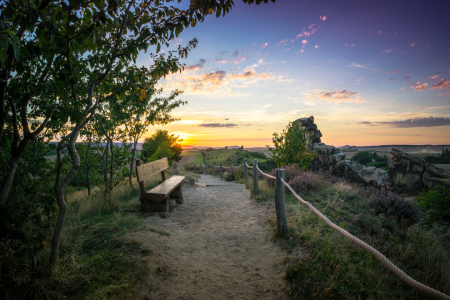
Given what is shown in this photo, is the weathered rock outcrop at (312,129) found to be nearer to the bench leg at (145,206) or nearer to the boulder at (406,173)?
the boulder at (406,173)

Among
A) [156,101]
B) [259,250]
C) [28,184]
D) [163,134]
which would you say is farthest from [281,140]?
[163,134]

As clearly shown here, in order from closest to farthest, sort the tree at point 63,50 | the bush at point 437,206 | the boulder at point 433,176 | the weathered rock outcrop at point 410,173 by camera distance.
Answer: the tree at point 63,50
the bush at point 437,206
the boulder at point 433,176
the weathered rock outcrop at point 410,173

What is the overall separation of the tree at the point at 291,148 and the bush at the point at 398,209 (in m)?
4.98

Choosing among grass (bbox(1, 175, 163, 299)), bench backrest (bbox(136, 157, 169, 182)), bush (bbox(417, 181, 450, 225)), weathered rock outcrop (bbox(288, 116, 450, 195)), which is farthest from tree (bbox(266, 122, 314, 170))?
grass (bbox(1, 175, 163, 299))

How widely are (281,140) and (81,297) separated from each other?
1046 centimetres

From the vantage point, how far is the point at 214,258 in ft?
13.1

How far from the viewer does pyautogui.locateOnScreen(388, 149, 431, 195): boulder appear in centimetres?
1160

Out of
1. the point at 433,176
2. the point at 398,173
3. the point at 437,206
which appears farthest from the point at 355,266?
the point at 398,173

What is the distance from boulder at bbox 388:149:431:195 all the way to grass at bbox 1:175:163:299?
13460 mm

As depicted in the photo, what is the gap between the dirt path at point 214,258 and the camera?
298 centimetres

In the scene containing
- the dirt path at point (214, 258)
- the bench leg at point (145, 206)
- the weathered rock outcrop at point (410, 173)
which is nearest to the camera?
the dirt path at point (214, 258)

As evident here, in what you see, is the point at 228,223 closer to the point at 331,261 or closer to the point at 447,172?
the point at 331,261

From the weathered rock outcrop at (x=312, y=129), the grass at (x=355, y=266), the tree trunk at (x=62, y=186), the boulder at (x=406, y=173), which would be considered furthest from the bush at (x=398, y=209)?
the weathered rock outcrop at (x=312, y=129)

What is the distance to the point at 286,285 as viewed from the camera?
2.92 meters
